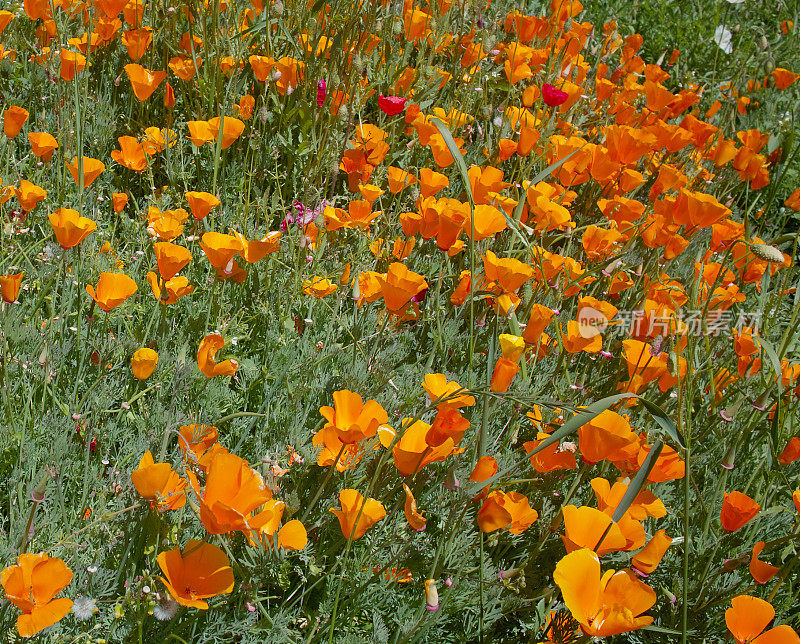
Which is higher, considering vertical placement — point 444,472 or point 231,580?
point 231,580

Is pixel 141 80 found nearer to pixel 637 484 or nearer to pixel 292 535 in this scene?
pixel 292 535

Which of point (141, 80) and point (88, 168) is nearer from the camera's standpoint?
point (88, 168)

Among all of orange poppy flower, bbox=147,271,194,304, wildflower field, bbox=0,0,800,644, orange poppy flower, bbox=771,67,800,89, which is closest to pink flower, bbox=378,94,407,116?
wildflower field, bbox=0,0,800,644

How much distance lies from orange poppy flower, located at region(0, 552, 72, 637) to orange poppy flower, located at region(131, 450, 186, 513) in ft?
0.50

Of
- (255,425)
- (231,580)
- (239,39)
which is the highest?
(239,39)

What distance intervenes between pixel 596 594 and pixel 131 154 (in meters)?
1.82

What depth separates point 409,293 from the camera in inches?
64.0

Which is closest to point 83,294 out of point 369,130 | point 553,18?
point 369,130

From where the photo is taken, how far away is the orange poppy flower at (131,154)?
7.15 ft

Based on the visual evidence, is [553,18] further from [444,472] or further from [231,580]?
[231,580]

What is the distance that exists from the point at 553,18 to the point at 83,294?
7.95 ft

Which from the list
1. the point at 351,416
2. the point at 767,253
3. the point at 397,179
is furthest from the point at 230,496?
the point at 397,179

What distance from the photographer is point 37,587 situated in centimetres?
110

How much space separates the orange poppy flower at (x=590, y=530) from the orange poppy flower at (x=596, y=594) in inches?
3.9
